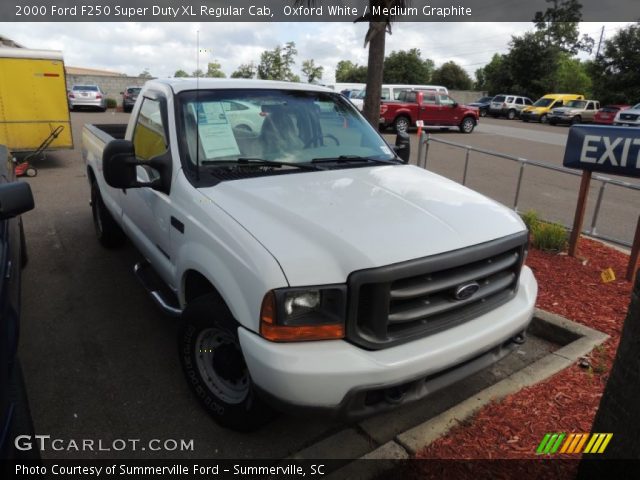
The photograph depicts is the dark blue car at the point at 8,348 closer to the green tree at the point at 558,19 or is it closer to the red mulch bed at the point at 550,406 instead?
the red mulch bed at the point at 550,406

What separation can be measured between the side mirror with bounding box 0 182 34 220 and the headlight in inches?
54.8

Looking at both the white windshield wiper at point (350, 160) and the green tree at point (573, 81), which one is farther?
the green tree at point (573, 81)

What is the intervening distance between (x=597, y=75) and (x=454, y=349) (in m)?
49.3

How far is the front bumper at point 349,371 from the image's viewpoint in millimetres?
2166

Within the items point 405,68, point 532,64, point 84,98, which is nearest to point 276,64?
point 84,98

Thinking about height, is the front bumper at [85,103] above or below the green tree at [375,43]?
below

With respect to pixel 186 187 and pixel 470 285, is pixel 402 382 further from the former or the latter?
Result: pixel 186 187

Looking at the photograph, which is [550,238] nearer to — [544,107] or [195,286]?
[195,286]

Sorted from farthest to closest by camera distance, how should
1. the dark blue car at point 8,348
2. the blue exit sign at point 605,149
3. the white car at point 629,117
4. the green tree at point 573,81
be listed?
1. the green tree at point 573,81
2. the white car at point 629,117
3. the blue exit sign at point 605,149
4. the dark blue car at point 8,348

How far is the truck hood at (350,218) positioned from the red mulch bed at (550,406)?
3.49ft

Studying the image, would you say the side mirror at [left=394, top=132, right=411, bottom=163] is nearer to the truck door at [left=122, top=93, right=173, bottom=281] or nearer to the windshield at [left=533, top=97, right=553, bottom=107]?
the truck door at [left=122, top=93, right=173, bottom=281]

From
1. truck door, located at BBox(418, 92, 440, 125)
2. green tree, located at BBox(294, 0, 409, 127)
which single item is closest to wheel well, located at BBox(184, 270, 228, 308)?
green tree, located at BBox(294, 0, 409, 127)

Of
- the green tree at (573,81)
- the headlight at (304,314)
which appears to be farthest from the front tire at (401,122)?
the green tree at (573,81)

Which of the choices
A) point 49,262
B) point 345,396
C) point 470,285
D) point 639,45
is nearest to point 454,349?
point 470,285
